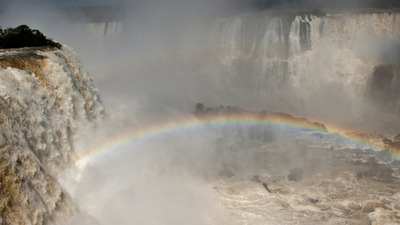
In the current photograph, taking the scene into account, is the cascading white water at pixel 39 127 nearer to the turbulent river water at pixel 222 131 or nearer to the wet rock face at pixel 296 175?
the turbulent river water at pixel 222 131

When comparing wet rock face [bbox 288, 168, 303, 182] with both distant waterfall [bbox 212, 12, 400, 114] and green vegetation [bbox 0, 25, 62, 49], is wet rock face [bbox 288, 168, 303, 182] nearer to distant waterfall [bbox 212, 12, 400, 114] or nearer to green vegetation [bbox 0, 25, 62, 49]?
distant waterfall [bbox 212, 12, 400, 114]

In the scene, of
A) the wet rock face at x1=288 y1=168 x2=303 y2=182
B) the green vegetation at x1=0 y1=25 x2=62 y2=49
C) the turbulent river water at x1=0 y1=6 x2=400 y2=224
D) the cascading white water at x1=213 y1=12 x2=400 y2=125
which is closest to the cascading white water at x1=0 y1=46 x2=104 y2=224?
the turbulent river water at x1=0 y1=6 x2=400 y2=224

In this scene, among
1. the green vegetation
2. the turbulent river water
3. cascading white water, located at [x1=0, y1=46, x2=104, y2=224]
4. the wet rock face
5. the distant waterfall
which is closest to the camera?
cascading white water, located at [x1=0, y1=46, x2=104, y2=224]

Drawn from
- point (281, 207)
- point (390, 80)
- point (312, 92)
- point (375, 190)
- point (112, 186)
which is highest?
point (390, 80)

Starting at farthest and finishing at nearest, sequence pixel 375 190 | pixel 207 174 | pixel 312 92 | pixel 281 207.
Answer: pixel 312 92, pixel 207 174, pixel 375 190, pixel 281 207

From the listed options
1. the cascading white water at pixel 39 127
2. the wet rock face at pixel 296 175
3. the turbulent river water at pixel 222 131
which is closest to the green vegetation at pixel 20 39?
the cascading white water at pixel 39 127

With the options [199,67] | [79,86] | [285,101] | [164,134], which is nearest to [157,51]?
[199,67]

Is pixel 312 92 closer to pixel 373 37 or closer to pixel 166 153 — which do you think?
pixel 373 37
